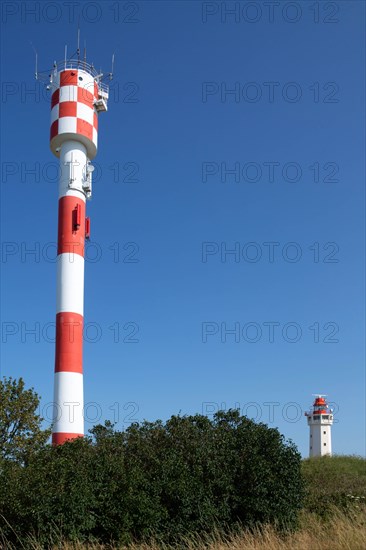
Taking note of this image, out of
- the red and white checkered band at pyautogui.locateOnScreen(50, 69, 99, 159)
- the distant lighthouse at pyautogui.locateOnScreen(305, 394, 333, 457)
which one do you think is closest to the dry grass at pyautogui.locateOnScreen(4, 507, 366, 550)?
the red and white checkered band at pyautogui.locateOnScreen(50, 69, 99, 159)

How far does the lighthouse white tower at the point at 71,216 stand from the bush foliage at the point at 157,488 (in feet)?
29.6

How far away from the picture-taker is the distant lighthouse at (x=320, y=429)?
2309 inches

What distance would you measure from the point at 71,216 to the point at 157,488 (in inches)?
688

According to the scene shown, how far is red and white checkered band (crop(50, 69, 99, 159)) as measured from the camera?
103 ft

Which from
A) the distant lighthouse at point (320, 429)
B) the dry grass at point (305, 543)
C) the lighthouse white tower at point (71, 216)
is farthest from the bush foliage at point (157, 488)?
the distant lighthouse at point (320, 429)

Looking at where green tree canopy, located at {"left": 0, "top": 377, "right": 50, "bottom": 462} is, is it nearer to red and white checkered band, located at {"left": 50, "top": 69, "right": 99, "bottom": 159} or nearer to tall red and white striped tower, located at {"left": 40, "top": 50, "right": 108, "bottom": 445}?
tall red and white striped tower, located at {"left": 40, "top": 50, "right": 108, "bottom": 445}

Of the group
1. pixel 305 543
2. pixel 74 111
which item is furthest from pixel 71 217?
pixel 305 543

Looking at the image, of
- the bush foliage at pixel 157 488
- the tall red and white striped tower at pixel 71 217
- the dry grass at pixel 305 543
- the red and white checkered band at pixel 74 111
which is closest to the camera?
the dry grass at pixel 305 543

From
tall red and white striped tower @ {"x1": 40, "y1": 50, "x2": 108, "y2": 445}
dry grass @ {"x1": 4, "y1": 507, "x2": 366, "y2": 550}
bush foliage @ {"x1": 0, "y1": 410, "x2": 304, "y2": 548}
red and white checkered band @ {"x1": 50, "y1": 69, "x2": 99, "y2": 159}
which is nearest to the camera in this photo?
dry grass @ {"x1": 4, "y1": 507, "x2": 366, "y2": 550}

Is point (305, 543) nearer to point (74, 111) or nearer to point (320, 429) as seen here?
point (74, 111)

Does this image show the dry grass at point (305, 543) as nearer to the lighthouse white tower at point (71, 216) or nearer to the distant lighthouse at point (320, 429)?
the lighthouse white tower at point (71, 216)

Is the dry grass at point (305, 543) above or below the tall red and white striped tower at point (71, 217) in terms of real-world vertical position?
below

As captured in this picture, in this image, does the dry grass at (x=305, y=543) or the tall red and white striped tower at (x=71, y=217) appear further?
the tall red and white striped tower at (x=71, y=217)

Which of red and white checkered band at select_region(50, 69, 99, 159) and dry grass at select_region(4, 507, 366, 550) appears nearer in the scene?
dry grass at select_region(4, 507, 366, 550)
